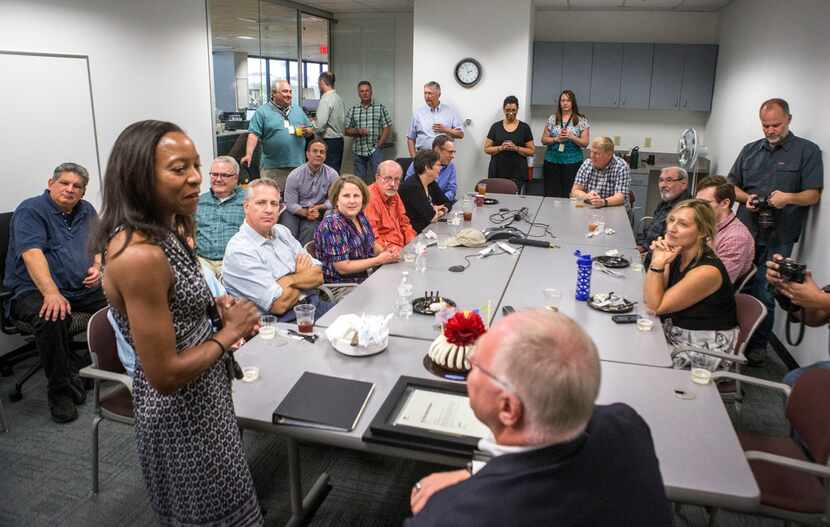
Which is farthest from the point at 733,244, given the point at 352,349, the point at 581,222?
the point at 352,349

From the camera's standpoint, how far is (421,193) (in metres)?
5.00

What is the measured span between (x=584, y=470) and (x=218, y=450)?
103 centimetres

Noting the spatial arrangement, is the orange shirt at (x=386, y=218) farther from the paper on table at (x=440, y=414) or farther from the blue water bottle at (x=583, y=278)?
the paper on table at (x=440, y=414)

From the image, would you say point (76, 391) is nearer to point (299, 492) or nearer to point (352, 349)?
point (299, 492)

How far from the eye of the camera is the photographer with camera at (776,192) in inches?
→ 165

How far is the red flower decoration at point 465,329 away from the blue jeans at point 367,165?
6.66 meters

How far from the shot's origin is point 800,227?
173 inches

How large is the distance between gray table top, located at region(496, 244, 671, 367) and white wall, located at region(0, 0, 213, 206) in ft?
11.1

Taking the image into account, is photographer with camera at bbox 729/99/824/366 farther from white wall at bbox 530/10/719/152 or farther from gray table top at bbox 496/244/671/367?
white wall at bbox 530/10/719/152

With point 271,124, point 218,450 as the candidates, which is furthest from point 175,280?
point 271,124

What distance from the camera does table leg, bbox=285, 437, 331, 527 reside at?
92.0 inches

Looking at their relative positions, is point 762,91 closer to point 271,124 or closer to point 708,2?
point 708,2

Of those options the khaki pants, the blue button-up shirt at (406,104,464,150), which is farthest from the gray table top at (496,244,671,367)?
the blue button-up shirt at (406,104,464,150)

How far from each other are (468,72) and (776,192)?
4.37 meters
